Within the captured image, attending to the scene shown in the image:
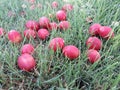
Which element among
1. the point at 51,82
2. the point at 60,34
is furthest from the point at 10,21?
the point at 51,82

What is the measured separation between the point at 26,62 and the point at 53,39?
21 centimetres

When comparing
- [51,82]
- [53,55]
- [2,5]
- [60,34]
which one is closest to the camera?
[51,82]

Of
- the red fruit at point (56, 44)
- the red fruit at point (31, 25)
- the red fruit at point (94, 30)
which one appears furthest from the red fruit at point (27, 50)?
the red fruit at point (94, 30)

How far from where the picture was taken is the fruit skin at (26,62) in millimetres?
1258

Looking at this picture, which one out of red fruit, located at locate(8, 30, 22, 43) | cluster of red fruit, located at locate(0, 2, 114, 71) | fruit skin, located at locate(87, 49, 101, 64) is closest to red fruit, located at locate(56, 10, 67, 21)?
cluster of red fruit, located at locate(0, 2, 114, 71)

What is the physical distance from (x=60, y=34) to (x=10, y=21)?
1.55 feet

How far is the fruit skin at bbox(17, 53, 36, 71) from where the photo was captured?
1.26m

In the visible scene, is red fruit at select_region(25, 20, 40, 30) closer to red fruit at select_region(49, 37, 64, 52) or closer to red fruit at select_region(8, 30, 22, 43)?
red fruit at select_region(8, 30, 22, 43)

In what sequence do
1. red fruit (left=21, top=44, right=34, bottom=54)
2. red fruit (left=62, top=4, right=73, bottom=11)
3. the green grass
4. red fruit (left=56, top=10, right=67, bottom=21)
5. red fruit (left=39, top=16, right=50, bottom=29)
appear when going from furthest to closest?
red fruit (left=62, top=4, right=73, bottom=11) < red fruit (left=56, top=10, right=67, bottom=21) < red fruit (left=39, top=16, right=50, bottom=29) < red fruit (left=21, top=44, right=34, bottom=54) < the green grass

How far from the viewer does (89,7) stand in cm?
187

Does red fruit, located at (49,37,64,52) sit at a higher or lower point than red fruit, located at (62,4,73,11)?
lower

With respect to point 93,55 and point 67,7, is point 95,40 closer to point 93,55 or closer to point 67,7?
point 93,55

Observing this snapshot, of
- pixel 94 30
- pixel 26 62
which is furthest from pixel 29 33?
pixel 94 30

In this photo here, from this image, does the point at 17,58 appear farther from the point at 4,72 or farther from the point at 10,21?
the point at 10,21
